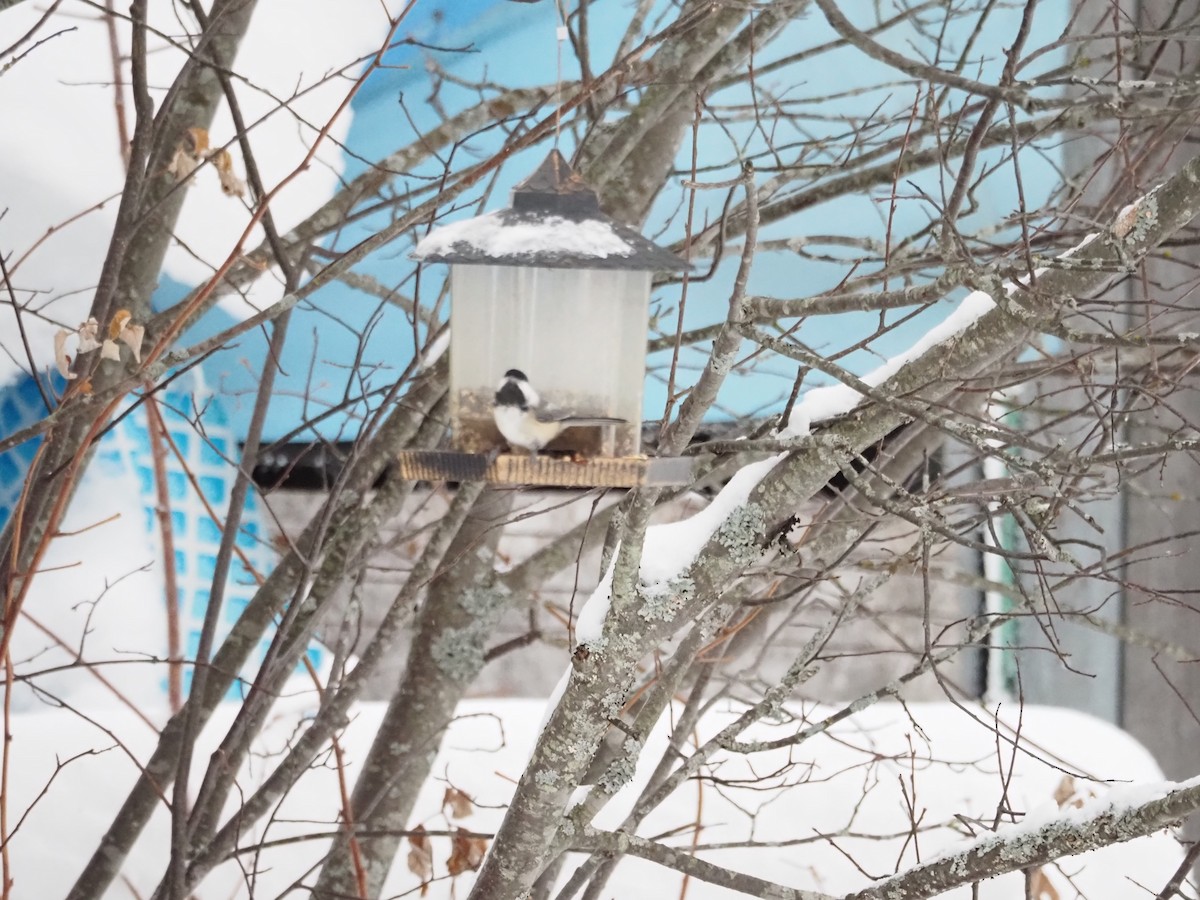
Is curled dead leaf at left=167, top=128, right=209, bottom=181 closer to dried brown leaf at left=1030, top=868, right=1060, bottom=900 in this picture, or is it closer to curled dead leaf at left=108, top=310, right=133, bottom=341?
curled dead leaf at left=108, top=310, right=133, bottom=341

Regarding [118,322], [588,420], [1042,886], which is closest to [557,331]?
[588,420]

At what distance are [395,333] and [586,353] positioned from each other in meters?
1.73

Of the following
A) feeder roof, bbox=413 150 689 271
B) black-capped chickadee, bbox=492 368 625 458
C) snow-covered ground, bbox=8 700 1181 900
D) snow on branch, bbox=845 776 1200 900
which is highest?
feeder roof, bbox=413 150 689 271

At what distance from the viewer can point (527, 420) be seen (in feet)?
3.35

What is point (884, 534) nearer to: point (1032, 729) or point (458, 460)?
point (1032, 729)

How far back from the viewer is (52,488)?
1.55 meters

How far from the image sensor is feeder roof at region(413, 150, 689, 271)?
95cm

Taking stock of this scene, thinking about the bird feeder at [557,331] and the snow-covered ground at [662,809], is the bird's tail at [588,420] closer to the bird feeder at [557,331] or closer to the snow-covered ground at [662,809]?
the bird feeder at [557,331]

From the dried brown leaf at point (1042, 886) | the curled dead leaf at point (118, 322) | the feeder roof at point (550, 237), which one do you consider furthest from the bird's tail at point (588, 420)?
the dried brown leaf at point (1042, 886)

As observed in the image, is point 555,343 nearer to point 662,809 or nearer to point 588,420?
point 588,420

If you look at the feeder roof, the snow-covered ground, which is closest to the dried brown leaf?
the snow-covered ground

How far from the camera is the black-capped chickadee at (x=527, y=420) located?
1.02 metres

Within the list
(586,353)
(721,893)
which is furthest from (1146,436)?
(586,353)

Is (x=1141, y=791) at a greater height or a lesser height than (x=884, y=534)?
lesser
